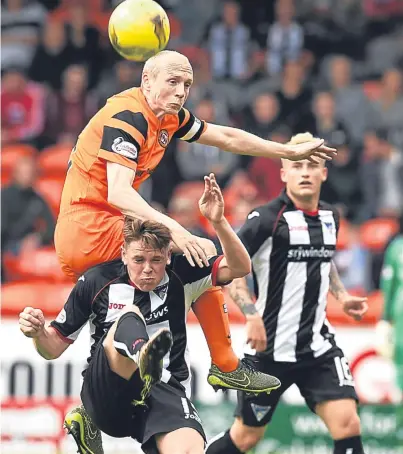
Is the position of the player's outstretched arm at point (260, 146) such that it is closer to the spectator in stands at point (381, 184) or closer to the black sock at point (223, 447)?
the black sock at point (223, 447)

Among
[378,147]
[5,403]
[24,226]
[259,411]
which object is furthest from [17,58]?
[259,411]

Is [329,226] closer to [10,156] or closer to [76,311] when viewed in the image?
[76,311]

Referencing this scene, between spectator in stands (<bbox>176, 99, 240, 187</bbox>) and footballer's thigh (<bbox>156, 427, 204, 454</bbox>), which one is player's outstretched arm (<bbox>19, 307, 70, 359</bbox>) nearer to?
footballer's thigh (<bbox>156, 427, 204, 454</bbox>)

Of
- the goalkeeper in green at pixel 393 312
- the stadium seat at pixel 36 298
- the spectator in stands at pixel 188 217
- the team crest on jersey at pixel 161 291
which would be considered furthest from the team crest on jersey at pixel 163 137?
the spectator in stands at pixel 188 217

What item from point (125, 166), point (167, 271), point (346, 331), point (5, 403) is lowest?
point (5, 403)

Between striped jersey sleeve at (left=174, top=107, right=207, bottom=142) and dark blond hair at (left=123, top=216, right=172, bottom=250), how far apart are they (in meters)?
0.93

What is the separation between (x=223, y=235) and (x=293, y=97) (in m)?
9.02

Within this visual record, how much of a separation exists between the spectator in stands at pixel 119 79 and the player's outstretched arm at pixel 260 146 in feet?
25.2

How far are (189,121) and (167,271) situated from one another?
0.99 meters

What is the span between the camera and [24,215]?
14086 mm

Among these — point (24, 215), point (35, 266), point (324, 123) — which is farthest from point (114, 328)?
point (324, 123)

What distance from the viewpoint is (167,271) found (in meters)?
7.36

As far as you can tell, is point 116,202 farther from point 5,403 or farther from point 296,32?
point 296,32

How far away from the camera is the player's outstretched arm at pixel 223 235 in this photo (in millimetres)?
6809
